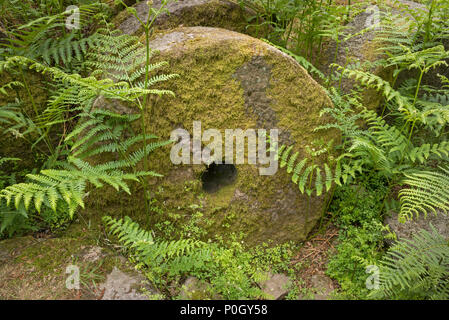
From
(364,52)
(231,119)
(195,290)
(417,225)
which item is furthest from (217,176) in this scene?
(364,52)

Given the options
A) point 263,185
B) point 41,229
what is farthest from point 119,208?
point 263,185

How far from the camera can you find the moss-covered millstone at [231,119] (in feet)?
10.3

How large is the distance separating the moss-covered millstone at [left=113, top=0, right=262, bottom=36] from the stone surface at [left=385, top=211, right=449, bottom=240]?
10.3ft

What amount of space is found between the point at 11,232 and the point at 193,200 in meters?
1.93

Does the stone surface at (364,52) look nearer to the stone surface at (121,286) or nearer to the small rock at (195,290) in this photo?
the small rock at (195,290)

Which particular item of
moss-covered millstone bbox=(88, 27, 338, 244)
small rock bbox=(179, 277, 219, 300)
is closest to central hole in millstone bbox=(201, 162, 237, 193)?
moss-covered millstone bbox=(88, 27, 338, 244)

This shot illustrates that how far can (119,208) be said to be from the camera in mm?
3254

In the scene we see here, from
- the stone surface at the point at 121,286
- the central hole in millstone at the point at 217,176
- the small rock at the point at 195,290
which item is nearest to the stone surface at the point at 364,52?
the central hole in millstone at the point at 217,176

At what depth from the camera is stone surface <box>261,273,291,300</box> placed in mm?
2916

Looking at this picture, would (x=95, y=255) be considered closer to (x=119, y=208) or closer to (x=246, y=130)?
(x=119, y=208)

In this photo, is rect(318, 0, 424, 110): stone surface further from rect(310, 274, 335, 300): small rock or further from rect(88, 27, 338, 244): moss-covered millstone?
rect(310, 274, 335, 300): small rock
